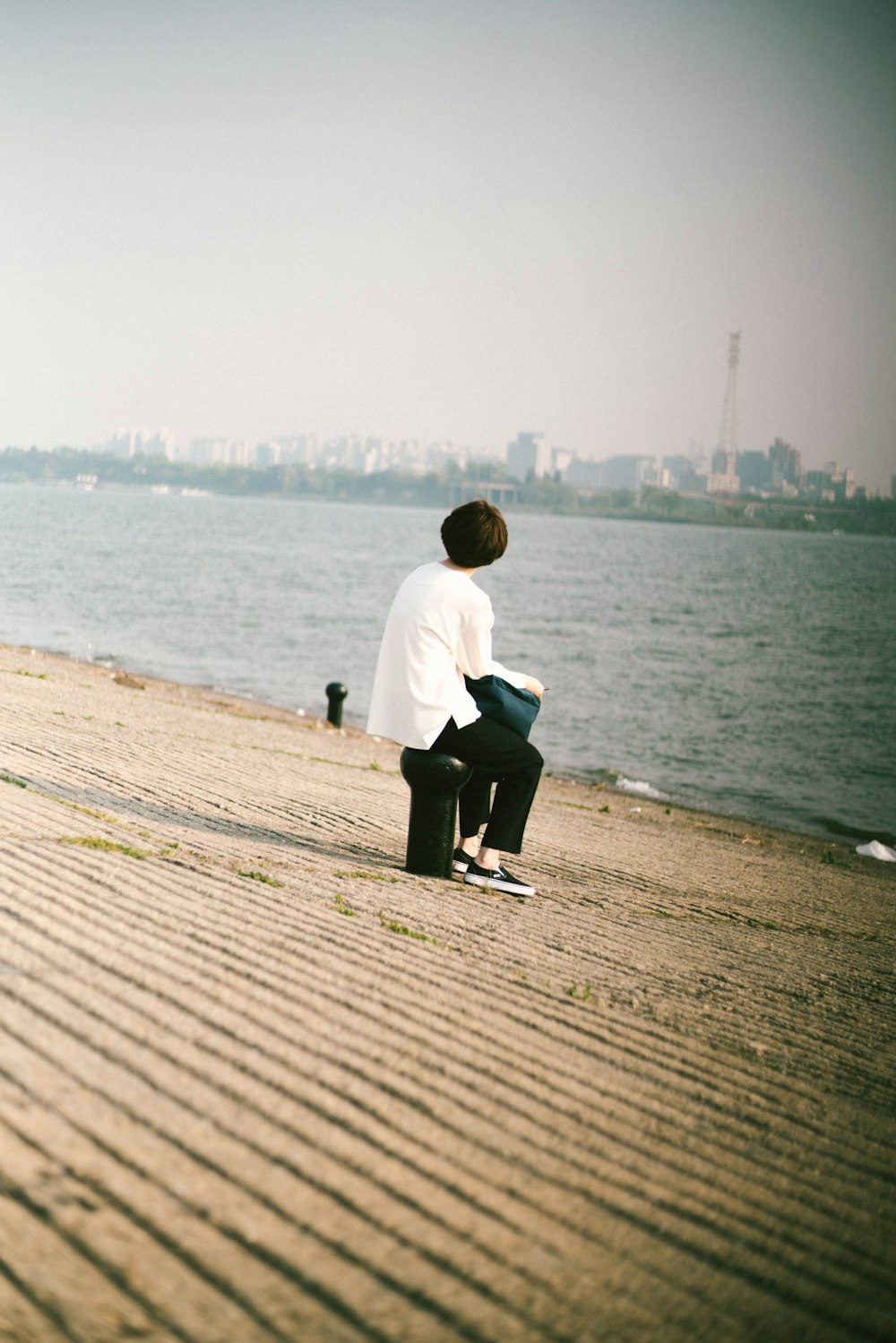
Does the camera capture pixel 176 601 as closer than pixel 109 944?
No

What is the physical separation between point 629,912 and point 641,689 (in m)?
26.5

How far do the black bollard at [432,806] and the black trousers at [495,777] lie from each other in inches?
3.5

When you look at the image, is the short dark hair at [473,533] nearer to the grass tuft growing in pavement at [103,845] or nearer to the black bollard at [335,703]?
the grass tuft growing in pavement at [103,845]

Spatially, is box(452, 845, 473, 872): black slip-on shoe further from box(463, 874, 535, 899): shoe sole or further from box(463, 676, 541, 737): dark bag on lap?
box(463, 676, 541, 737): dark bag on lap

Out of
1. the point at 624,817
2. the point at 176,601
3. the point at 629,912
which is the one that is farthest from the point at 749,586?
the point at 629,912

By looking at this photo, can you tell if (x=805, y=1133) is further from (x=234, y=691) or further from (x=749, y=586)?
(x=749, y=586)

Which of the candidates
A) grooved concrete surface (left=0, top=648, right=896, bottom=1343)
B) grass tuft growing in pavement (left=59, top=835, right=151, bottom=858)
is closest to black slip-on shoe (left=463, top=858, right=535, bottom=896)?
grooved concrete surface (left=0, top=648, right=896, bottom=1343)

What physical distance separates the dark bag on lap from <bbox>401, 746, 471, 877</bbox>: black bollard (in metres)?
0.32

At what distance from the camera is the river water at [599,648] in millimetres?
22031

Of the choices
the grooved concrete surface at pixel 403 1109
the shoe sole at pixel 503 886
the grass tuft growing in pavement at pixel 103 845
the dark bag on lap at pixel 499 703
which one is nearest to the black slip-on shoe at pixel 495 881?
the shoe sole at pixel 503 886

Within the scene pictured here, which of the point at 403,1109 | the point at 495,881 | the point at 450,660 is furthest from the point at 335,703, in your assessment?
the point at 403,1109

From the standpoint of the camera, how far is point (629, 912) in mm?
6434

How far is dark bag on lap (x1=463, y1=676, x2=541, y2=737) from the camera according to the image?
20.0 feet

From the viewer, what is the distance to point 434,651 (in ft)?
19.4
